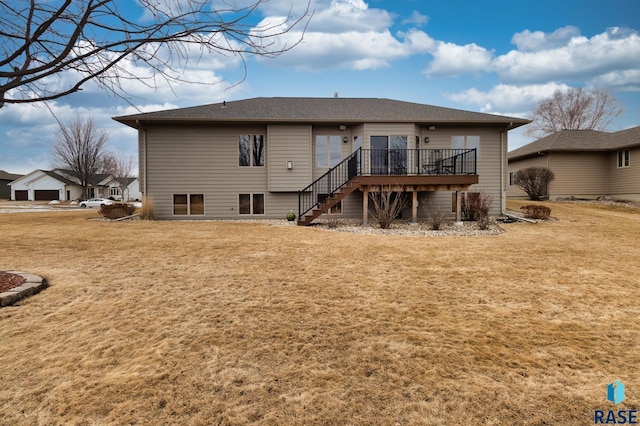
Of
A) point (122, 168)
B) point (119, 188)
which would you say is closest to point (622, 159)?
point (119, 188)

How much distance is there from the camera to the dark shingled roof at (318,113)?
555 inches

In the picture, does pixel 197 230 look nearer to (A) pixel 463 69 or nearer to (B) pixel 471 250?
(B) pixel 471 250

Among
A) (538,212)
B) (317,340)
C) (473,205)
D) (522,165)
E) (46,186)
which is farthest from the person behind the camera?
(46,186)

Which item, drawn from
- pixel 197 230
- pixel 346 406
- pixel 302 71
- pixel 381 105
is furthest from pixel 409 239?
pixel 381 105

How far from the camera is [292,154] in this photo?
14609mm

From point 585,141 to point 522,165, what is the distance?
388 cm

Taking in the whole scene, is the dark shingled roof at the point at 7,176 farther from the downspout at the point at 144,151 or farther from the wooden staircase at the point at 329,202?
the wooden staircase at the point at 329,202

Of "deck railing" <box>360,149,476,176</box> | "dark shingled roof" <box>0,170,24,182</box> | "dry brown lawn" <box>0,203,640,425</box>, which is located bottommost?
"dry brown lawn" <box>0,203,640,425</box>

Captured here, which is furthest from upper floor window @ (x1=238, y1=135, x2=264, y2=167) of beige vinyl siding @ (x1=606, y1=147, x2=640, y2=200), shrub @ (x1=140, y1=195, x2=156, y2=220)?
beige vinyl siding @ (x1=606, y1=147, x2=640, y2=200)

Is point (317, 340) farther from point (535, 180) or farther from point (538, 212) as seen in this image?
point (535, 180)

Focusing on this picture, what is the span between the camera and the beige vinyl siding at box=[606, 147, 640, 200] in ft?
63.2

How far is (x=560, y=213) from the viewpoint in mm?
15320

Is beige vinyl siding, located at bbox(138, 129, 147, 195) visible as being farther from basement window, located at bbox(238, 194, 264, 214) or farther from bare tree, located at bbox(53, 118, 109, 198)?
bare tree, located at bbox(53, 118, 109, 198)

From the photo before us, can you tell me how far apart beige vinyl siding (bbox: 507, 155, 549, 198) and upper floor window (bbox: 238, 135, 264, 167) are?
705 inches
